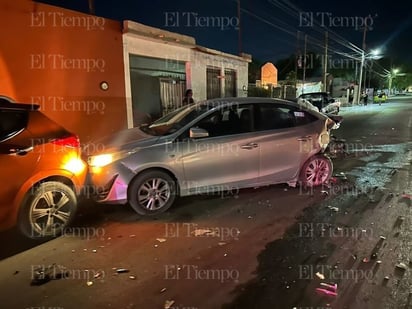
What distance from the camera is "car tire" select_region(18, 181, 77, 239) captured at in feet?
14.2

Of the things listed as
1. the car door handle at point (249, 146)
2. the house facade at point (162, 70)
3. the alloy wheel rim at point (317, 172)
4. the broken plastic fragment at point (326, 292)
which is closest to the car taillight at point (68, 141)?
the car door handle at point (249, 146)

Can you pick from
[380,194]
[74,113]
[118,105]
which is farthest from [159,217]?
[118,105]

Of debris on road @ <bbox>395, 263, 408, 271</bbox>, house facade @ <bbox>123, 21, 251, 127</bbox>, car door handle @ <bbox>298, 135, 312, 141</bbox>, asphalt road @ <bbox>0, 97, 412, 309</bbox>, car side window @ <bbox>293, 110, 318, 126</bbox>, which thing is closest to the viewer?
asphalt road @ <bbox>0, 97, 412, 309</bbox>

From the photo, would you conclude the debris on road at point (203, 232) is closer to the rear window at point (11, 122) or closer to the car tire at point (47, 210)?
the car tire at point (47, 210)

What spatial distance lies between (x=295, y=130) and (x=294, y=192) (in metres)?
1.14

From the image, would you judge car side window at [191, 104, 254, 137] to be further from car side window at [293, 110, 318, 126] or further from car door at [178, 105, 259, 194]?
car side window at [293, 110, 318, 126]

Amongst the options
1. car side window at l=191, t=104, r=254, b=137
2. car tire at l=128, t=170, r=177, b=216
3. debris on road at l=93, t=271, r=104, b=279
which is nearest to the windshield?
car side window at l=191, t=104, r=254, b=137

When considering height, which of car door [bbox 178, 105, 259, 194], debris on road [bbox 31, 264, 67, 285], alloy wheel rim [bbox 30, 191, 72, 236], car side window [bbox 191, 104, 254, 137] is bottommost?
debris on road [bbox 31, 264, 67, 285]

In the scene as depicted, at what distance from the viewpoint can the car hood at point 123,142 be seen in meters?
5.16

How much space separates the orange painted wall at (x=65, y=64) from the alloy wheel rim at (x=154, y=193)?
4818 mm

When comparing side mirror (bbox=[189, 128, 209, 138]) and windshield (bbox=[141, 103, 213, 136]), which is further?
windshield (bbox=[141, 103, 213, 136])

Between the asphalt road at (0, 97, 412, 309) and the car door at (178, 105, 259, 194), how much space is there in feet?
1.27

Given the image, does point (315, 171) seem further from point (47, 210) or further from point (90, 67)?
A: point (90, 67)

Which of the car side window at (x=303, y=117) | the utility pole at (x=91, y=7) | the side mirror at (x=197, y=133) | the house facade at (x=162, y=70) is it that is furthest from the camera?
the house facade at (x=162, y=70)
